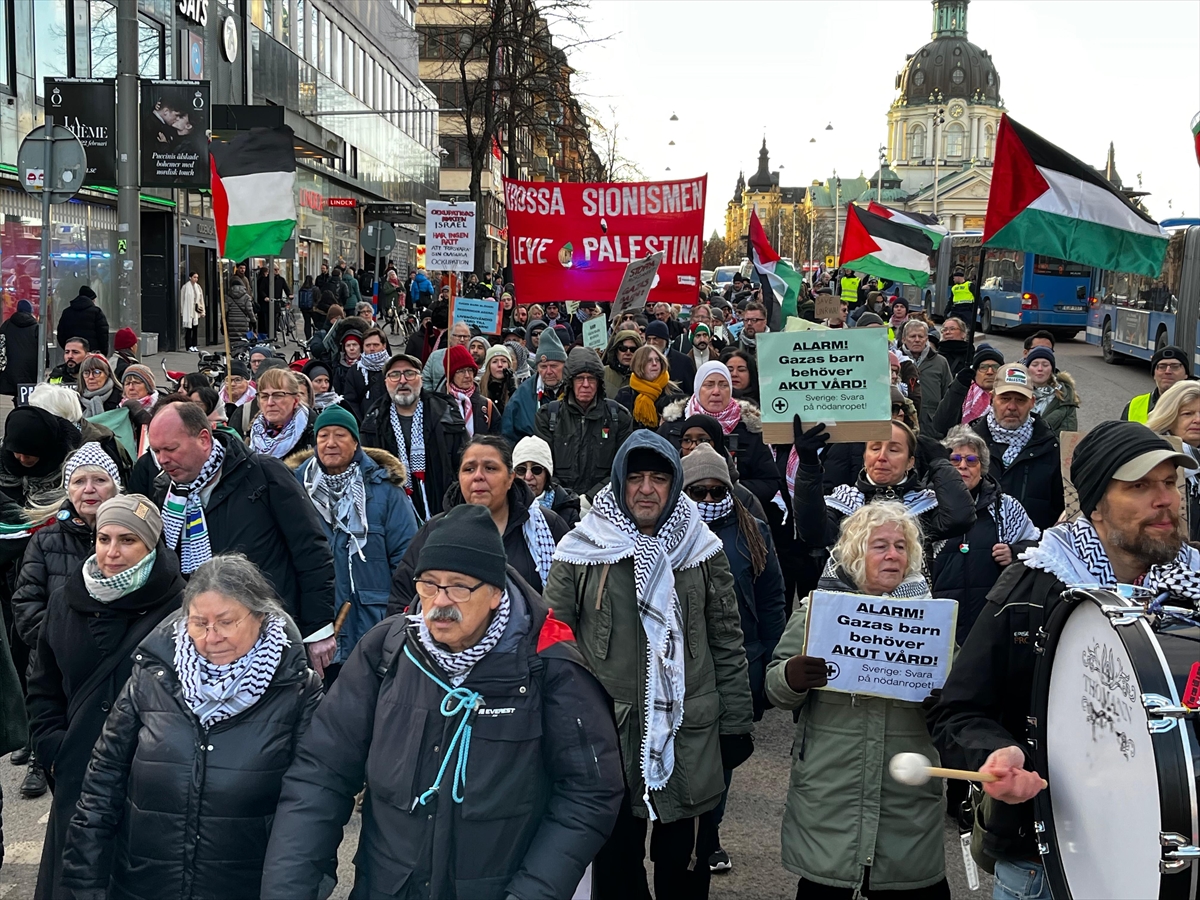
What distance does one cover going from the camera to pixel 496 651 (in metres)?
3.04

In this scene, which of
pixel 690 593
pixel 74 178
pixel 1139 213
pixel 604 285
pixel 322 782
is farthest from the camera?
pixel 604 285

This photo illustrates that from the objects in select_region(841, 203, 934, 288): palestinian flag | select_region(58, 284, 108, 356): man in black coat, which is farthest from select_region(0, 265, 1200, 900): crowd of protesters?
select_region(841, 203, 934, 288): palestinian flag

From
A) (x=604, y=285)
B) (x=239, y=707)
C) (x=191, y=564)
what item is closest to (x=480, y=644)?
(x=239, y=707)

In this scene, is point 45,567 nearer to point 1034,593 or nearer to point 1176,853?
point 1034,593

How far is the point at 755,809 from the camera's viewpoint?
567 centimetres

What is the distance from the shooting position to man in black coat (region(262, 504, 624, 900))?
9.70 ft

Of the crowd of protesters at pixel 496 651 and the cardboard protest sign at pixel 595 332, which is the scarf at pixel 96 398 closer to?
the crowd of protesters at pixel 496 651

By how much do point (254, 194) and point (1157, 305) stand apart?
2044cm

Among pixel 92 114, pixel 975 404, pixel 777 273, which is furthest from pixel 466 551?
pixel 92 114

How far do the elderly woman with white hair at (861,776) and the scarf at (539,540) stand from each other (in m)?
1.33

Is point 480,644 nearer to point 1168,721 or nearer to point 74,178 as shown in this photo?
point 1168,721

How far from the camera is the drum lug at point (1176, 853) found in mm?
2215

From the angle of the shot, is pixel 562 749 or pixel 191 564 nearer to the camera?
pixel 562 749

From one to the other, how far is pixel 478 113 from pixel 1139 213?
27.1 meters
